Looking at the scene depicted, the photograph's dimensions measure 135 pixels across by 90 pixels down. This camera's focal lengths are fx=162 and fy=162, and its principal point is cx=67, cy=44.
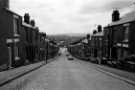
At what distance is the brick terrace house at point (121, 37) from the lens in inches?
937

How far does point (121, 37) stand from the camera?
26.9 metres

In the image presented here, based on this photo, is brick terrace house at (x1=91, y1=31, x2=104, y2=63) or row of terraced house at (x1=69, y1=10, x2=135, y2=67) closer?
row of terraced house at (x1=69, y1=10, x2=135, y2=67)

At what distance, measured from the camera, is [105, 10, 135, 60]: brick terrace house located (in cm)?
2380

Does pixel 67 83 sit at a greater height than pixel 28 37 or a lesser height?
lesser

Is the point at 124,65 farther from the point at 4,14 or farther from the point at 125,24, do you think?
the point at 4,14

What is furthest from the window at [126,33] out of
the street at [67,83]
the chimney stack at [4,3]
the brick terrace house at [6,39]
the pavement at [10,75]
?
the chimney stack at [4,3]

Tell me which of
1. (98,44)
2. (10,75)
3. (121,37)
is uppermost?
(121,37)

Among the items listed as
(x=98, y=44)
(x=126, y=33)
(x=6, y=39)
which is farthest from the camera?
(x=98, y=44)

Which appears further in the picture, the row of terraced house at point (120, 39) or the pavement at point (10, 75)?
the row of terraced house at point (120, 39)

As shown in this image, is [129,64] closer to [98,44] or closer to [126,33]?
[126,33]

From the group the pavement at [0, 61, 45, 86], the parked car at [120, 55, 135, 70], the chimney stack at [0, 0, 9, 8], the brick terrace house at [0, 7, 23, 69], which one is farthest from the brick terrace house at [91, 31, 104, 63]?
the pavement at [0, 61, 45, 86]

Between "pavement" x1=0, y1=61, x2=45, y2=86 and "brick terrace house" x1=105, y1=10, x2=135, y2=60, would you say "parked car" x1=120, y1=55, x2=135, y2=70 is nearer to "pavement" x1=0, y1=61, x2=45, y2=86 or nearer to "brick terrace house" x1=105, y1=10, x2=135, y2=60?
"brick terrace house" x1=105, y1=10, x2=135, y2=60

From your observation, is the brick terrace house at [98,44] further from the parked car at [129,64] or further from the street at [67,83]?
the street at [67,83]

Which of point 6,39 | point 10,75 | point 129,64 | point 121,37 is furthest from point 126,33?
point 10,75
